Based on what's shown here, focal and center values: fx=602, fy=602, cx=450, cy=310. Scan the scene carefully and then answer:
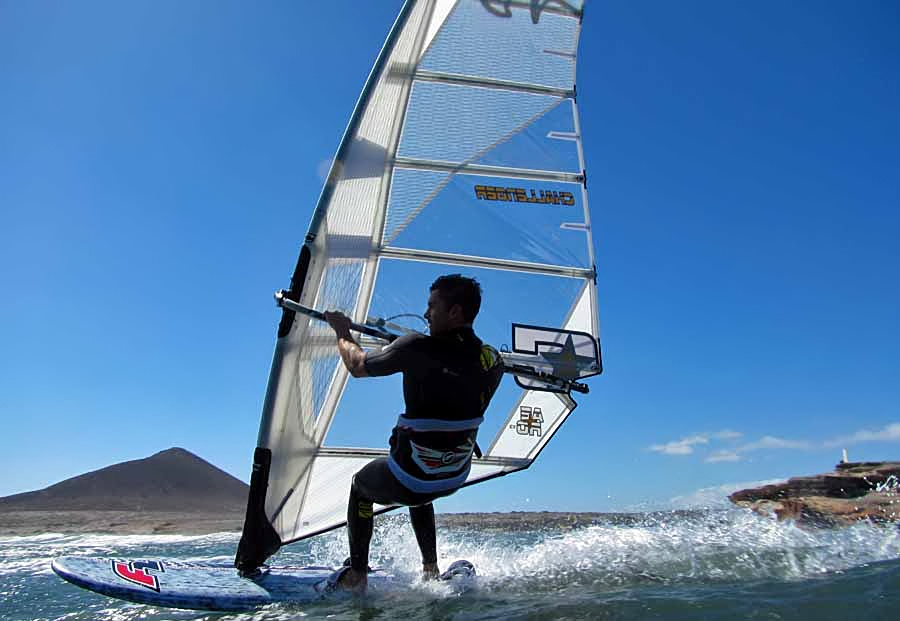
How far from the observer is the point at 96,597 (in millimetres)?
3881

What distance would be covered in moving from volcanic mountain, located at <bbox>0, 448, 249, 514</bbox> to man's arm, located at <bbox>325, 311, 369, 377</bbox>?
25.0m

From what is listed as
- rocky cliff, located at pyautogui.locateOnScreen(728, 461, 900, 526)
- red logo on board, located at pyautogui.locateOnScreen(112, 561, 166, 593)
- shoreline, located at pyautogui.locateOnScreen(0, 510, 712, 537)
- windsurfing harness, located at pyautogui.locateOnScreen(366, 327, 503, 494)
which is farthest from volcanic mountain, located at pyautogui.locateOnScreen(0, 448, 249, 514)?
windsurfing harness, located at pyautogui.locateOnScreen(366, 327, 503, 494)

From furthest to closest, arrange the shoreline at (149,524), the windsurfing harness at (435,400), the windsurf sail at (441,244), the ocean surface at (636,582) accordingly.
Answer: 1. the shoreline at (149,524)
2. the windsurf sail at (441,244)
3. the windsurfing harness at (435,400)
4. the ocean surface at (636,582)

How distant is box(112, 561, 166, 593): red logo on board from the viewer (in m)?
3.31

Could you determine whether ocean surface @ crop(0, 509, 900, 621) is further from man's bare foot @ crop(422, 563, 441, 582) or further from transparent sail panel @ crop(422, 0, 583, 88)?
transparent sail panel @ crop(422, 0, 583, 88)

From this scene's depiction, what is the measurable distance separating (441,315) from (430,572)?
5.03ft

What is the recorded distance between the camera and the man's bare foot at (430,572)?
3.35 m

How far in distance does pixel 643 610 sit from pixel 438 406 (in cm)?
119

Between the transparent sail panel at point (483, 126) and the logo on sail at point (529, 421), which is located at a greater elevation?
the transparent sail panel at point (483, 126)

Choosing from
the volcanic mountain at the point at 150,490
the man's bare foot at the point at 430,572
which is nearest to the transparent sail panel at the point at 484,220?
the man's bare foot at the point at 430,572

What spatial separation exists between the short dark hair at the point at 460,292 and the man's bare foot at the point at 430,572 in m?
1.49

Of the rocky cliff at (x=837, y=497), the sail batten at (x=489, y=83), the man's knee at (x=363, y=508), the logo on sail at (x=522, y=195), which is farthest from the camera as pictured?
the rocky cliff at (x=837, y=497)

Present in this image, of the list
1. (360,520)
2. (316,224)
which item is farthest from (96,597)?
(316,224)

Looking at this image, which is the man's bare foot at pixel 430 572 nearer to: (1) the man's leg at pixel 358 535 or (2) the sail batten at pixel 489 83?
(1) the man's leg at pixel 358 535
